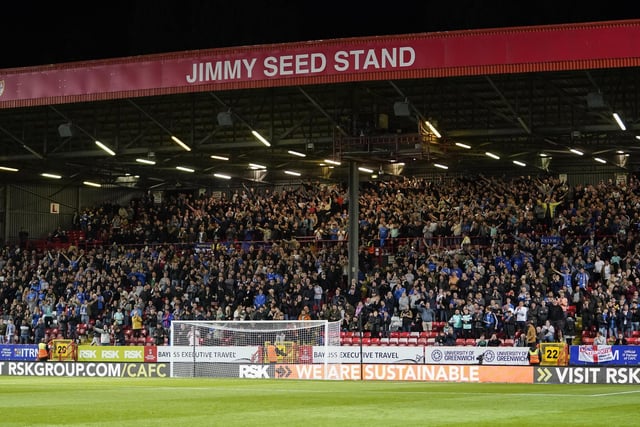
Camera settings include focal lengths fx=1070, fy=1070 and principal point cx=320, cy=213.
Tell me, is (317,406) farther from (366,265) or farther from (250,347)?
(366,265)

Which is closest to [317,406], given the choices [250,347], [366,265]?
[250,347]

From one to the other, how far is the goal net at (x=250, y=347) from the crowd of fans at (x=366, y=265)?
2.76 metres

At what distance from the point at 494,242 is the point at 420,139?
19.2 feet

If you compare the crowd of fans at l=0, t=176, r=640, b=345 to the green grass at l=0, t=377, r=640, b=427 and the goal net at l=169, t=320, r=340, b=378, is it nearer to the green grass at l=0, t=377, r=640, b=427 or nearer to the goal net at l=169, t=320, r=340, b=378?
the goal net at l=169, t=320, r=340, b=378

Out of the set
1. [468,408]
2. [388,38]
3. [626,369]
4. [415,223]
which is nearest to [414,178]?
[415,223]

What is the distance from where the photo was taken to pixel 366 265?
41531mm

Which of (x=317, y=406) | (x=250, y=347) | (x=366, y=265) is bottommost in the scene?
(x=317, y=406)

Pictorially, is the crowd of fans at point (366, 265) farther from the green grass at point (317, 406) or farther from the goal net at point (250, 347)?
the green grass at point (317, 406)

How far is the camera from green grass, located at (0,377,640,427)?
14.1 metres

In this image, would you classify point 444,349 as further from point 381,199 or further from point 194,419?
point 194,419

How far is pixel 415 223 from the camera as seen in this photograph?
4247 cm

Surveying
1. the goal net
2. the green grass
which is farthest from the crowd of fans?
the green grass

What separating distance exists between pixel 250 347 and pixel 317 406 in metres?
16.4

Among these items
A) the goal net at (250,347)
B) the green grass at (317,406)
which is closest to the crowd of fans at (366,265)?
the goal net at (250,347)
